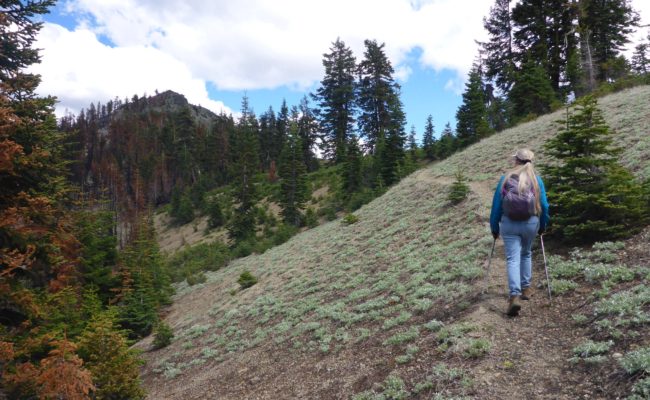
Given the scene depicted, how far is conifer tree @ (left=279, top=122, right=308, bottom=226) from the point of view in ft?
130

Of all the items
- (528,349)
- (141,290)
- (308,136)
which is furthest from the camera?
(308,136)

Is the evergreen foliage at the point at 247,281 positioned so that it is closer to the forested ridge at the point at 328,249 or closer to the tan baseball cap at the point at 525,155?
the forested ridge at the point at 328,249

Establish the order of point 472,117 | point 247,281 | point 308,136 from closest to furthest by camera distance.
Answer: point 247,281 → point 472,117 → point 308,136

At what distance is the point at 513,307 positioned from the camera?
656 centimetres

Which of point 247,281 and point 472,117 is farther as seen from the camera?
point 472,117

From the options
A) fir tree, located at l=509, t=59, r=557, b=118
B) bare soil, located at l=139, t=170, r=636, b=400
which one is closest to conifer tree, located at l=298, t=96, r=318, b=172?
fir tree, located at l=509, t=59, r=557, b=118

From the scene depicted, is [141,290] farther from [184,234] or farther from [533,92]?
[184,234]

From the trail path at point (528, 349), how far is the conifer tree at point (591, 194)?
1802 millimetres

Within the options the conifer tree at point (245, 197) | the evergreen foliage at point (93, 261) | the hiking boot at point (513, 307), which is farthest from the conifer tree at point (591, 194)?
the conifer tree at point (245, 197)

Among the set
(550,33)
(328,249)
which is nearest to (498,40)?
(550,33)

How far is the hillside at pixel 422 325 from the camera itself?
532cm

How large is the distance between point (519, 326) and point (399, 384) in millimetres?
2276

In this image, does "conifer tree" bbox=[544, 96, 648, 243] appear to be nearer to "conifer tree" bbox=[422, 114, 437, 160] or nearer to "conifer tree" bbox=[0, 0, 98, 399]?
"conifer tree" bbox=[0, 0, 98, 399]

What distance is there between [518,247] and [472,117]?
31.5 m
